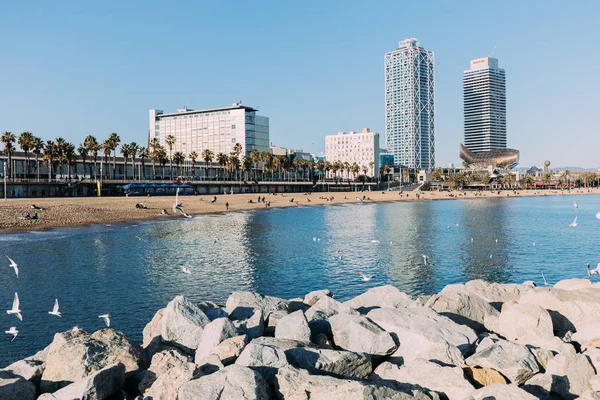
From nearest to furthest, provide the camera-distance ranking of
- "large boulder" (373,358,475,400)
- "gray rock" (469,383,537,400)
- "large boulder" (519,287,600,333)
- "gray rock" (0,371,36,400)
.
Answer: "gray rock" (469,383,537,400) < "large boulder" (373,358,475,400) < "gray rock" (0,371,36,400) < "large boulder" (519,287,600,333)

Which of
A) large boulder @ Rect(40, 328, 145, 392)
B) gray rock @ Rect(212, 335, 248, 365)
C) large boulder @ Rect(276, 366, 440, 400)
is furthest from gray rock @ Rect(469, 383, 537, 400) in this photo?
large boulder @ Rect(40, 328, 145, 392)

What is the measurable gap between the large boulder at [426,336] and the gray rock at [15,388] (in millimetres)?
8095

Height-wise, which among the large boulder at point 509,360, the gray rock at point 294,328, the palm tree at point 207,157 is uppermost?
the palm tree at point 207,157

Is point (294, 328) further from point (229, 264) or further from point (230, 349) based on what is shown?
point (229, 264)

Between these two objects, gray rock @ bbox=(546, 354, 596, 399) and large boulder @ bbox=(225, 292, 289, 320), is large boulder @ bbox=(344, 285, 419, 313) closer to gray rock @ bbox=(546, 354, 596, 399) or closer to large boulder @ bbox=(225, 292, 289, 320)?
large boulder @ bbox=(225, 292, 289, 320)

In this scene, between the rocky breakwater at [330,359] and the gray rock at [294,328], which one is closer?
the rocky breakwater at [330,359]

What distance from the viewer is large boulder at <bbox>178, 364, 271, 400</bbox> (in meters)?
8.98

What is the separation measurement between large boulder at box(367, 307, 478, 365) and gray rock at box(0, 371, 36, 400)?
319 inches

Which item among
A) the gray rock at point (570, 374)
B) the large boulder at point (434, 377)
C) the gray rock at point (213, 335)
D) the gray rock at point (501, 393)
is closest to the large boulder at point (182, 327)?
the gray rock at point (213, 335)

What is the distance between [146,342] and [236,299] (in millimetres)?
3133

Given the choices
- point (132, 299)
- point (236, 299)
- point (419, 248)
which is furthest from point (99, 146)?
point (236, 299)

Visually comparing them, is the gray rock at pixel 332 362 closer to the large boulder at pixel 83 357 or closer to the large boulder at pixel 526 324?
the large boulder at pixel 83 357

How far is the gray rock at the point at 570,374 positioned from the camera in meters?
10.1

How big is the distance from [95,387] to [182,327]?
368 cm
